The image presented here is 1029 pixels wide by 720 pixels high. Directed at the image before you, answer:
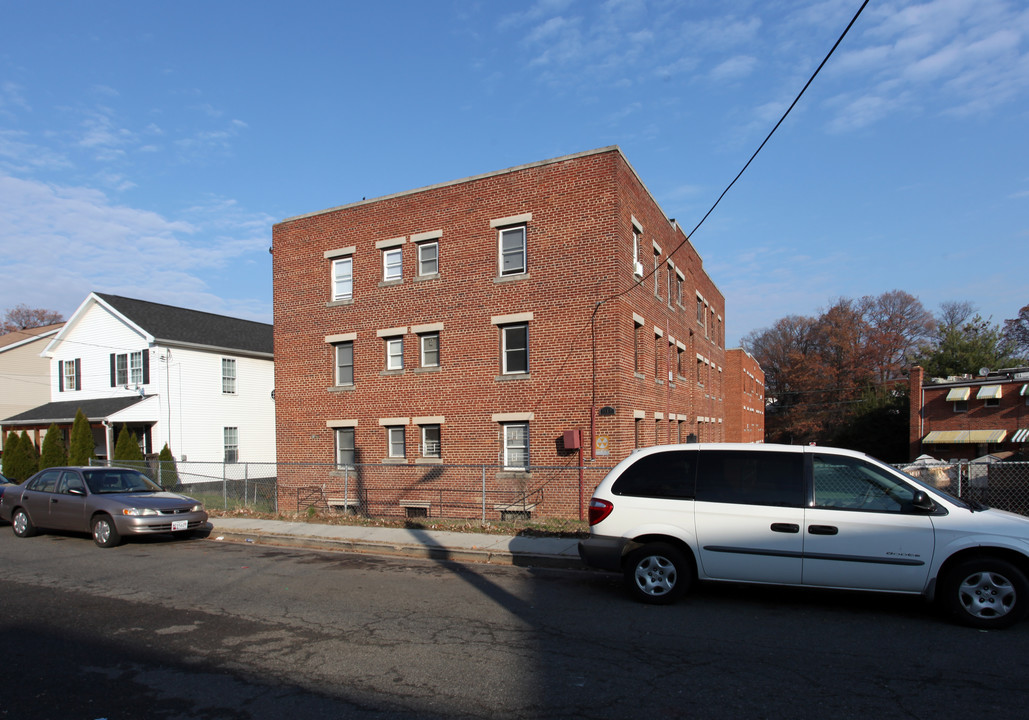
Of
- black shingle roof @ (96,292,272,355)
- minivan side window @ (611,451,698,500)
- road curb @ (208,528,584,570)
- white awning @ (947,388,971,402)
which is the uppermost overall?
black shingle roof @ (96,292,272,355)

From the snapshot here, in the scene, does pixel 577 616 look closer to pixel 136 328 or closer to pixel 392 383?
pixel 392 383

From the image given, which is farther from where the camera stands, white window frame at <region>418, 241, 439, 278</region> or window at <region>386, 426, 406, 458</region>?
window at <region>386, 426, 406, 458</region>

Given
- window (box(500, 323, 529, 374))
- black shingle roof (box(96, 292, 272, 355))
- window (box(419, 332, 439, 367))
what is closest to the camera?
window (box(500, 323, 529, 374))

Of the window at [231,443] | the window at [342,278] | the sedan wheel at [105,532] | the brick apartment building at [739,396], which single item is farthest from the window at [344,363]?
the brick apartment building at [739,396]

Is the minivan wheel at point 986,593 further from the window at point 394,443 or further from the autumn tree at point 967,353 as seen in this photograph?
the autumn tree at point 967,353

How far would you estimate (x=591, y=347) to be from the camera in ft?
58.2

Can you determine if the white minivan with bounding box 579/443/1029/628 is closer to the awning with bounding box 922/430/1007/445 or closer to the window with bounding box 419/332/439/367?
the window with bounding box 419/332/439/367

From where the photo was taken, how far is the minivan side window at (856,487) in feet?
24.0

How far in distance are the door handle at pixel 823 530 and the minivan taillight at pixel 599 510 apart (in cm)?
219

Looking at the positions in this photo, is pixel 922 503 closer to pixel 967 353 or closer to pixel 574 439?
pixel 574 439

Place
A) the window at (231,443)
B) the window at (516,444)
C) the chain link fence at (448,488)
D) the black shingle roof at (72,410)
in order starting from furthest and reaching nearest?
the window at (231,443) < the black shingle roof at (72,410) < the window at (516,444) < the chain link fence at (448,488)

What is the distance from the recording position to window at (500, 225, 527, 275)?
18.8m

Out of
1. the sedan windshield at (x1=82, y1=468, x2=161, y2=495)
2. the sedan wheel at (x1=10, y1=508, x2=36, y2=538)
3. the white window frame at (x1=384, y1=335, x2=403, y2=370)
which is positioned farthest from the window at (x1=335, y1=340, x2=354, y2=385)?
the sedan wheel at (x1=10, y1=508, x2=36, y2=538)

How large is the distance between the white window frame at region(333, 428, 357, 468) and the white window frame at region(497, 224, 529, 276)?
7.26 m
